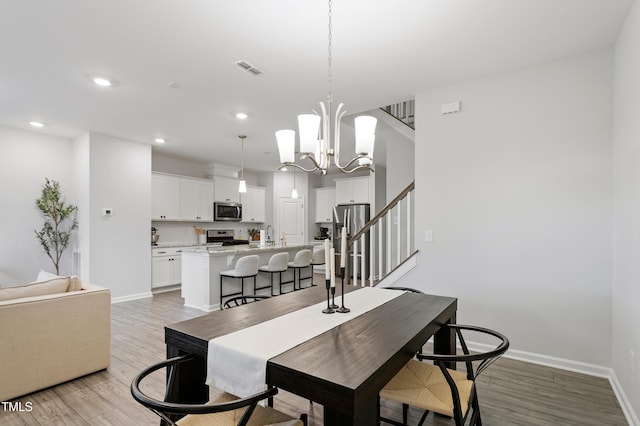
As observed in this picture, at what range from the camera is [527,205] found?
3100 millimetres

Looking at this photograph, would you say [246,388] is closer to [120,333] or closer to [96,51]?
[96,51]

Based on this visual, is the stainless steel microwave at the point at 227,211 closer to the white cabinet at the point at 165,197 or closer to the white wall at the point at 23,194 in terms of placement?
the white cabinet at the point at 165,197

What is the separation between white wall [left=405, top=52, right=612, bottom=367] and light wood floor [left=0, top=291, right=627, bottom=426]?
374mm

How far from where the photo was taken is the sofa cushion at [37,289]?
255 centimetres

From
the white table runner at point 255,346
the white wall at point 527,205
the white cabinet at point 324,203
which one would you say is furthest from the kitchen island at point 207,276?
the white cabinet at point 324,203

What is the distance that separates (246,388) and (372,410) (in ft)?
1.58

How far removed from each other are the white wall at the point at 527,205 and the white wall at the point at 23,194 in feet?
18.4

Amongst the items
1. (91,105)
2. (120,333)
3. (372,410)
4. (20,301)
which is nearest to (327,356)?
(372,410)

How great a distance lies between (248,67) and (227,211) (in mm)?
4966

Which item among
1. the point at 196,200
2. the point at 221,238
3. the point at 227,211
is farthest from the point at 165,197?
the point at 221,238


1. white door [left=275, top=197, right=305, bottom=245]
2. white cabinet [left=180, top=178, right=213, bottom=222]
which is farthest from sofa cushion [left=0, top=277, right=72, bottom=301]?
white door [left=275, top=197, right=305, bottom=245]

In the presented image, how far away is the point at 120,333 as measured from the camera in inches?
153

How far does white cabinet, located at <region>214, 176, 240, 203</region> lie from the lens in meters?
7.56

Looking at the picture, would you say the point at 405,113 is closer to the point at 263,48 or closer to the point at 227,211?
the point at 263,48
